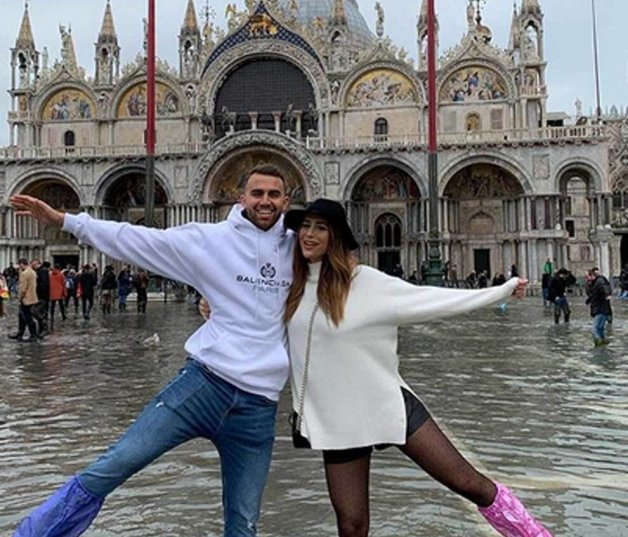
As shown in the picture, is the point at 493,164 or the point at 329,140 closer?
the point at 493,164

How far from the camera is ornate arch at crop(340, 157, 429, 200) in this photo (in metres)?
37.5

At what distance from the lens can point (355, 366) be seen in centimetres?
306

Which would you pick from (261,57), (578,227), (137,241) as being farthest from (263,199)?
(578,227)

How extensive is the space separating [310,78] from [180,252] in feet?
126

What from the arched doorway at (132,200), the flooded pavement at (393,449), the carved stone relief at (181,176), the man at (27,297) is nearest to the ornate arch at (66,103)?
the arched doorway at (132,200)

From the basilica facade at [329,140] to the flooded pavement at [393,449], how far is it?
25.8 m

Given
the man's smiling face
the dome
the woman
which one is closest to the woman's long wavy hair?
the woman

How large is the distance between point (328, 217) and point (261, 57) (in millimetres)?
39214

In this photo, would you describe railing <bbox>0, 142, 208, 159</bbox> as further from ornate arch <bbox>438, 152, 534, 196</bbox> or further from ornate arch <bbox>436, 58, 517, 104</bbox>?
ornate arch <bbox>436, 58, 517, 104</bbox>

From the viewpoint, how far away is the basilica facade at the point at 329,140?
3728 centimetres

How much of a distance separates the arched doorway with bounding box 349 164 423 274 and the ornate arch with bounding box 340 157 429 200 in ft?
2.39

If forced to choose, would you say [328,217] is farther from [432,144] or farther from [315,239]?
[432,144]

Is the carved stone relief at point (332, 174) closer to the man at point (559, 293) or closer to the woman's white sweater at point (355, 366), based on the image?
the man at point (559, 293)

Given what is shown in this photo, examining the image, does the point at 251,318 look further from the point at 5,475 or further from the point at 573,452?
the point at 573,452
